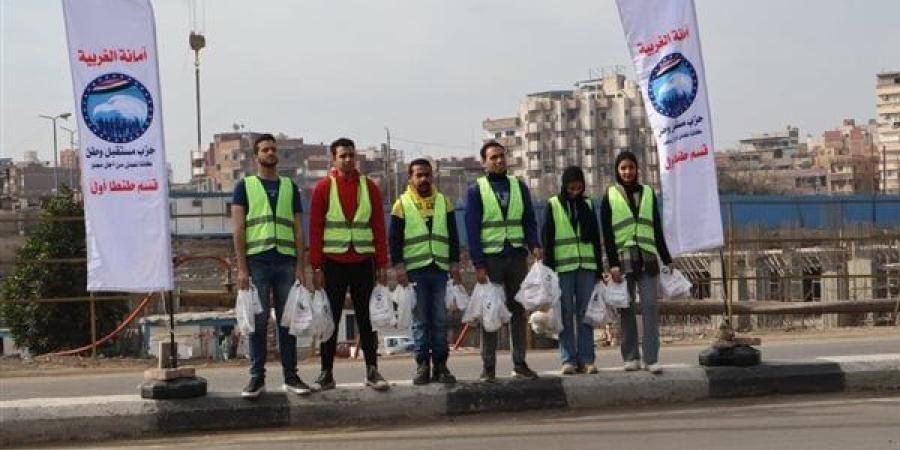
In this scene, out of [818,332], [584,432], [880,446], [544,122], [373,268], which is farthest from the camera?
[544,122]

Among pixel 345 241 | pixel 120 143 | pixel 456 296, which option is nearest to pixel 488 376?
pixel 456 296

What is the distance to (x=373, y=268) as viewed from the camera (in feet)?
35.1

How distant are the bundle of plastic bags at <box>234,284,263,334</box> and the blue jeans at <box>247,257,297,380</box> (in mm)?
78

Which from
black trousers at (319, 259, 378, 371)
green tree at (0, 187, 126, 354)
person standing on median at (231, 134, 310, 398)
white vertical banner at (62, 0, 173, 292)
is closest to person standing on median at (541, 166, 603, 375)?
black trousers at (319, 259, 378, 371)

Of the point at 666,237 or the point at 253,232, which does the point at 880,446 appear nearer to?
the point at 666,237

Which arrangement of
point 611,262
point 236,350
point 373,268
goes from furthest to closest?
point 236,350 → point 611,262 → point 373,268

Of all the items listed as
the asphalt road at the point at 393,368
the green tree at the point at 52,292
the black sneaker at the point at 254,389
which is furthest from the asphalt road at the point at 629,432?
the green tree at the point at 52,292

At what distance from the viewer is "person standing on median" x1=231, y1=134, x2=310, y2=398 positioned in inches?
403

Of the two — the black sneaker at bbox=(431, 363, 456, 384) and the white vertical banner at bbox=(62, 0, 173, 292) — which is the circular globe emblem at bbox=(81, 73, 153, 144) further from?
the black sneaker at bbox=(431, 363, 456, 384)

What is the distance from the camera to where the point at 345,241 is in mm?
10453

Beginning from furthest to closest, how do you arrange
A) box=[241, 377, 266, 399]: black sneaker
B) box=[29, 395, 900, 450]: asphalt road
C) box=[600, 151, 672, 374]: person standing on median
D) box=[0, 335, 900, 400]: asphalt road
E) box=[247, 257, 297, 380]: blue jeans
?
1. box=[0, 335, 900, 400]: asphalt road
2. box=[600, 151, 672, 374]: person standing on median
3. box=[247, 257, 297, 380]: blue jeans
4. box=[241, 377, 266, 399]: black sneaker
5. box=[29, 395, 900, 450]: asphalt road

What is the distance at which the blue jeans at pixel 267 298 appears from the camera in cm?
1028

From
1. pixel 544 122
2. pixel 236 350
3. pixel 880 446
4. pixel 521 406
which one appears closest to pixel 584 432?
pixel 521 406

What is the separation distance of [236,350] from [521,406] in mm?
16147
